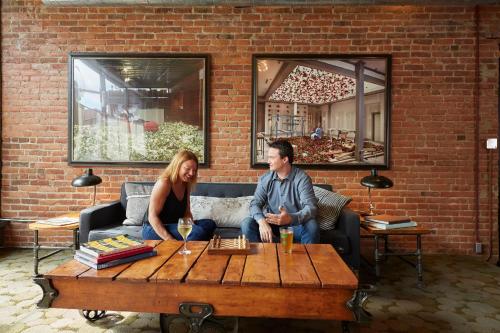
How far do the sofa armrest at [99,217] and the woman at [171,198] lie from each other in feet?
2.41

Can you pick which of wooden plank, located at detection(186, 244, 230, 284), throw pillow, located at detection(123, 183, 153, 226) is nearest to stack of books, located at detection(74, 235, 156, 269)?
wooden plank, located at detection(186, 244, 230, 284)

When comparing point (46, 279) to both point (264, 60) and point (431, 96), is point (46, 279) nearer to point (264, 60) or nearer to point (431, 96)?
point (264, 60)

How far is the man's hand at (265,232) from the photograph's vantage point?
2871mm

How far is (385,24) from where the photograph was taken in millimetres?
4297

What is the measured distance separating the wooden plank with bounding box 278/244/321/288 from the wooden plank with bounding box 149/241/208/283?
50 cm

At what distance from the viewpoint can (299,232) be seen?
3.14m

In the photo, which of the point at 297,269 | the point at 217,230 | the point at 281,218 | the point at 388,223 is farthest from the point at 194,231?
the point at 388,223

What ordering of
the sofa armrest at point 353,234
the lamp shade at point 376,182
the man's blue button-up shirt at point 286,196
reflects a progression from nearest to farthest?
the man's blue button-up shirt at point 286,196 → the sofa armrest at point 353,234 → the lamp shade at point 376,182

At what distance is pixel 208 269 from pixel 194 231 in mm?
1163

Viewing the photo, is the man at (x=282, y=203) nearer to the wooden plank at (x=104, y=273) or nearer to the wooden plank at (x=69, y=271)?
the wooden plank at (x=104, y=273)

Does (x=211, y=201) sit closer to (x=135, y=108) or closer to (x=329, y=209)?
(x=329, y=209)

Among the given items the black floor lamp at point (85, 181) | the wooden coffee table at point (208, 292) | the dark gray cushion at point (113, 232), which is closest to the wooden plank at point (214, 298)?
the wooden coffee table at point (208, 292)

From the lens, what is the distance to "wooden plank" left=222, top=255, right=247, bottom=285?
1779 mm

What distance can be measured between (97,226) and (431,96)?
389cm
